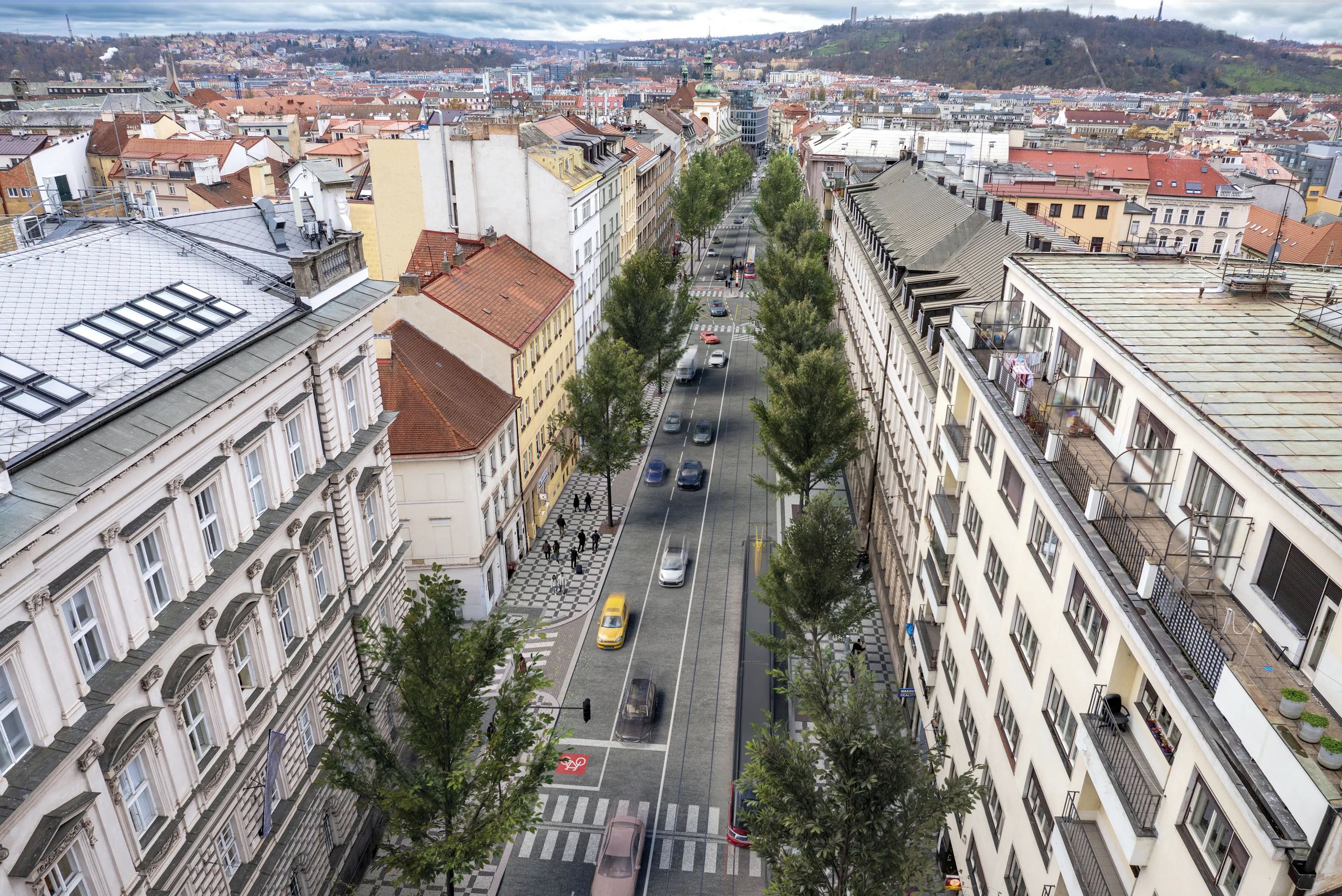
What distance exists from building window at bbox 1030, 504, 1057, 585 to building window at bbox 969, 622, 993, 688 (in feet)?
15.7

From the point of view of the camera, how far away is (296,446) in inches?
1012

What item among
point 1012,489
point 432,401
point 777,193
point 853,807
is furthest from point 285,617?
point 777,193

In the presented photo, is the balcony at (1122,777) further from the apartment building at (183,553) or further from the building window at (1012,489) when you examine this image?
the apartment building at (183,553)

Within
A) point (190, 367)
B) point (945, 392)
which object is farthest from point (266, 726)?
point (945, 392)

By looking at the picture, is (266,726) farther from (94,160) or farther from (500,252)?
(94,160)

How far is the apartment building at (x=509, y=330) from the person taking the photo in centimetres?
4647

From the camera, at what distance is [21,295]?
21.1 m

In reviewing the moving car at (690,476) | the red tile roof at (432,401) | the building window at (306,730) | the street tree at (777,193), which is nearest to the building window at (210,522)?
the building window at (306,730)

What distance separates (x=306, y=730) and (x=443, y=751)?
16.6 feet

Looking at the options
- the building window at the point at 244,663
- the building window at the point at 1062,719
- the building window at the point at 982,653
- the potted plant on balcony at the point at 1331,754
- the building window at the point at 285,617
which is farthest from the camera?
the building window at the point at 982,653

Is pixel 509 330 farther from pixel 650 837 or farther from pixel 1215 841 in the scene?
pixel 1215 841

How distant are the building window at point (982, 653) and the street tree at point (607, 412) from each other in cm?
2817

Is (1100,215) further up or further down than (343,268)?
further down

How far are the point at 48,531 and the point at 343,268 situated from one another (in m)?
15.1
